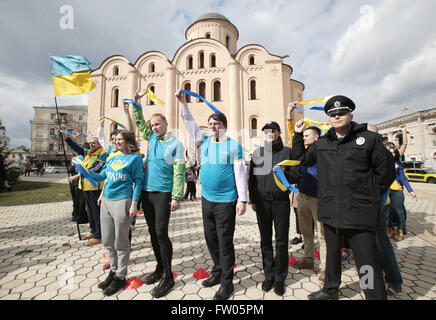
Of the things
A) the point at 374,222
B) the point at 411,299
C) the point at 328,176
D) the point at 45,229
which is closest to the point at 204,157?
the point at 328,176

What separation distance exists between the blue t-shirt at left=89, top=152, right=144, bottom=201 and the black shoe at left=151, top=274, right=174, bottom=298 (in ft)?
4.01

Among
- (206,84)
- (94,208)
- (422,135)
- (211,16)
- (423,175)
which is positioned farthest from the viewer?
(422,135)

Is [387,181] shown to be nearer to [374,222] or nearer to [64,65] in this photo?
[374,222]

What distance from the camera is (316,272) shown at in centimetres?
311

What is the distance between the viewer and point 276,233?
8.55ft

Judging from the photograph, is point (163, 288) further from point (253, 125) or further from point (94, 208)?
point (253, 125)

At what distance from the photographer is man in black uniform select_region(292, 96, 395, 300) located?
6.29ft

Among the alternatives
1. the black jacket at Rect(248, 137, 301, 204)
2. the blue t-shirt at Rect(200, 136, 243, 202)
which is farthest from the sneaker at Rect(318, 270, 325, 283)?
the blue t-shirt at Rect(200, 136, 243, 202)

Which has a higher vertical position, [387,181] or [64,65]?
[64,65]

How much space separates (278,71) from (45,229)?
75.2ft

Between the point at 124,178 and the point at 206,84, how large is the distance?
68.5 ft

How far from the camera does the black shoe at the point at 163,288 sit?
8.23 ft

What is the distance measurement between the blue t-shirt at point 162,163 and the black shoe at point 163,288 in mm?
1275

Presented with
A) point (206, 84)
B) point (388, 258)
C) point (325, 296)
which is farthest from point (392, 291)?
point (206, 84)
